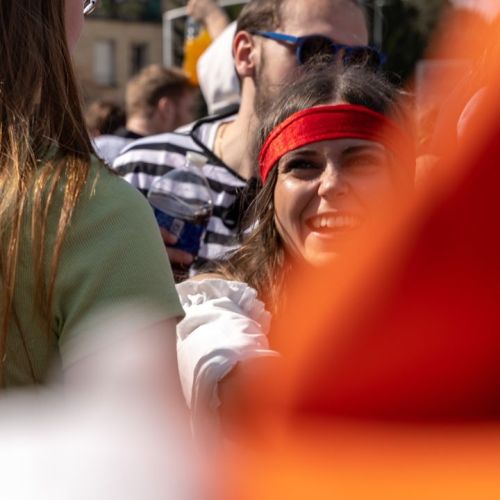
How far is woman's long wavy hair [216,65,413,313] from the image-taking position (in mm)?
2064

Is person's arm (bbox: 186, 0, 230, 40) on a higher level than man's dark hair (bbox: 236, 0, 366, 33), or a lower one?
lower

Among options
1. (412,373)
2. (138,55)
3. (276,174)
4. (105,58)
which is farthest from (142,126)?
(138,55)

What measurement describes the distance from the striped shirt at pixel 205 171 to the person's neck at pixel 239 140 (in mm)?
24

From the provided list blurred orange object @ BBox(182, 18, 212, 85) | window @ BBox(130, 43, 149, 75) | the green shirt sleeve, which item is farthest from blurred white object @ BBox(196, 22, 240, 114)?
window @ BBox(130, 43, 149, 75)

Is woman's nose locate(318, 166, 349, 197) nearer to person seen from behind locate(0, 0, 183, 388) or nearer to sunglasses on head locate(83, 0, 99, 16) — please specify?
sunglasses on head locate(83, 0, 99, 16)

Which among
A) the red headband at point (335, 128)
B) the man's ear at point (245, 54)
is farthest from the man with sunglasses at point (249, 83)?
the red headband at point (335, 128)

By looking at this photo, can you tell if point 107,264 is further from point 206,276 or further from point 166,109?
point 166,109

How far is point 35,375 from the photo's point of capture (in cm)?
128

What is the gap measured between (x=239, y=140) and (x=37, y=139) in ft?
5.44

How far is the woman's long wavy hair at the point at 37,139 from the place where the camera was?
1231 millimetres

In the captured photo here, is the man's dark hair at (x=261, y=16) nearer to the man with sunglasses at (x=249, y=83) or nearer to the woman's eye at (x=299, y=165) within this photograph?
the man with sunglasses at (x=249, y=83)

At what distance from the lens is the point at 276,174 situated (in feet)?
6.90

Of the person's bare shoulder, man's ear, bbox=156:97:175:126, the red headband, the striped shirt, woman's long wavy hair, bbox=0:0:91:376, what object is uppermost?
woman's long wavy hair, bbox=0:0:91:376

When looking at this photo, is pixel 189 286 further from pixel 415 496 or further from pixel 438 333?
pixel 415 496
